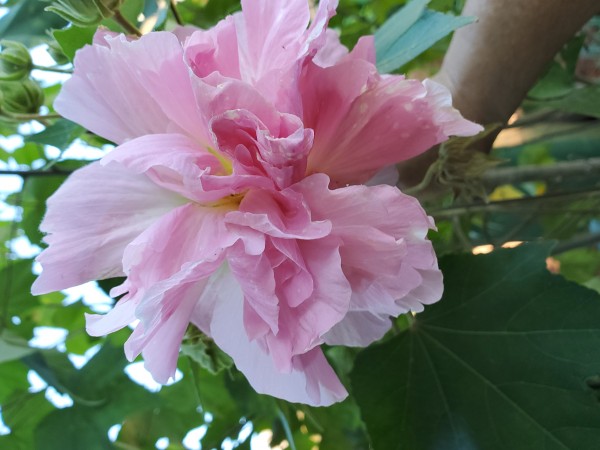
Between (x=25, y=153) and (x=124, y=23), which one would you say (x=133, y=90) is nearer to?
(x=124, y=23)

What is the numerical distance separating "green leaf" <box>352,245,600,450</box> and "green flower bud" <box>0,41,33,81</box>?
10.3 inches

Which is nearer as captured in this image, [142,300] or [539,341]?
[142,300]

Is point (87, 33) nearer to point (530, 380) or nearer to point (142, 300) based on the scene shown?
point (142, 300)

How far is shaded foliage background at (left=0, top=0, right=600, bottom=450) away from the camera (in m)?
0.33

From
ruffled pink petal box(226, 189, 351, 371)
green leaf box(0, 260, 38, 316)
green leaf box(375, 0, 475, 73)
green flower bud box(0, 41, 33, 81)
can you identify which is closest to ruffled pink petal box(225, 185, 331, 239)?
ruffled pink petal box(226, 189, 351, 371)

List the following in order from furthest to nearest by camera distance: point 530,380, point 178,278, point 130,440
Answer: point 130,440 < point 530,380 < point 178,278

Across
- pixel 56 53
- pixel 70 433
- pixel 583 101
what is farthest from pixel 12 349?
pixel 583 101

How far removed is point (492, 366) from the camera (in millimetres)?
340

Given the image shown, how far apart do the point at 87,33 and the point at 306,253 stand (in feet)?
0.63

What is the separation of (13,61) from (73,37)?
0.21 ft

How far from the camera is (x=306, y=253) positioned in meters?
0.23

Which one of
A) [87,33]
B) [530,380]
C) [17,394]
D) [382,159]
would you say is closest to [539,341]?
[530,380]

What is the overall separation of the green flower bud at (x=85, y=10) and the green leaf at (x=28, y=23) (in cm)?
12

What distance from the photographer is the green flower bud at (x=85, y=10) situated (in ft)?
1.05
